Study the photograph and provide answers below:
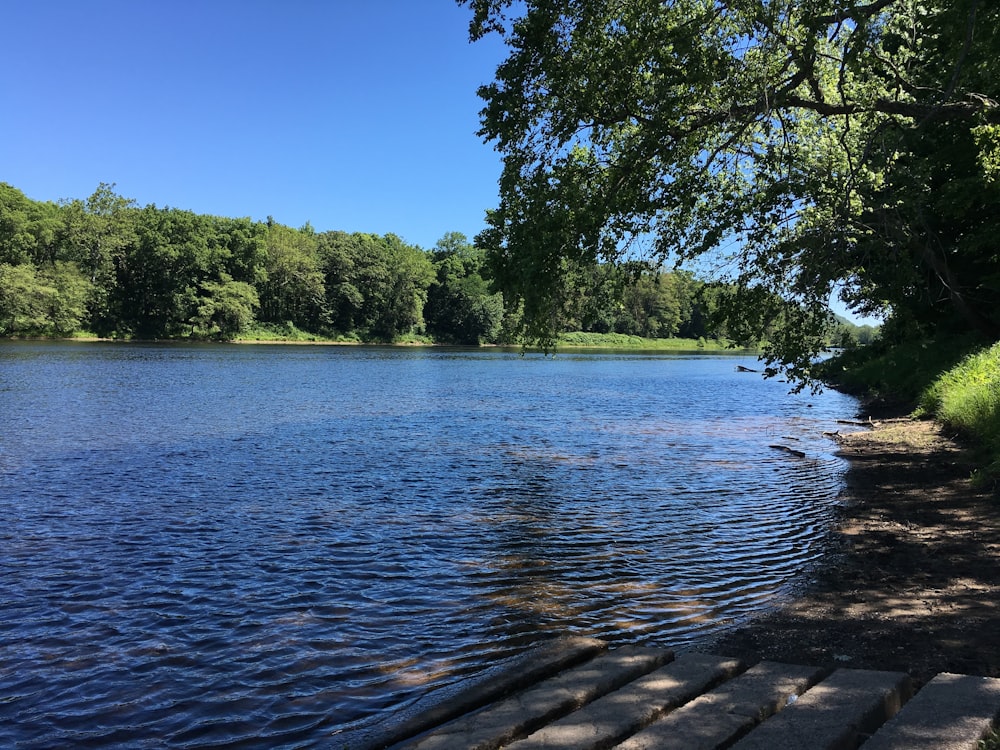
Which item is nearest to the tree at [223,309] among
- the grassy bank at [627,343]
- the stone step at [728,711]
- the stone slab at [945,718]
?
the grassy bank at [627,343]

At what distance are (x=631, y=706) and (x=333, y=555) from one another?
6317 mm

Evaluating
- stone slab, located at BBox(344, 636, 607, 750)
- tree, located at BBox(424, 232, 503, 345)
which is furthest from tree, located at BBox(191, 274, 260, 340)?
stone slab, located at BBox(344, 636, 607, 750)

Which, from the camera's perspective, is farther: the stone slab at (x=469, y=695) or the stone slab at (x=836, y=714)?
the stone slab at (x=469, y=695)

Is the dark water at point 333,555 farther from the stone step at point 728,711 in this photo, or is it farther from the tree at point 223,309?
the tree at point 223,309

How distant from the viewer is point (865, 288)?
1655 centimetres

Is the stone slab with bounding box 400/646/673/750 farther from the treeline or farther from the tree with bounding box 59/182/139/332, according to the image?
the tree with bounding box 59/182/139/332

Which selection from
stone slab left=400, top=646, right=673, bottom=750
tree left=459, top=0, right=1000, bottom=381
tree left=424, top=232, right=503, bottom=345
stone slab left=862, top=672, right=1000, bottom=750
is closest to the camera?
stone slab left=862, top=672, right=1000, bottom=750

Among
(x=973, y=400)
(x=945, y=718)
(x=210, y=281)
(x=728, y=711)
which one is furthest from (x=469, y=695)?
(x=210, y=281)

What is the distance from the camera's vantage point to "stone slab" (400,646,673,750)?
14.1 ft

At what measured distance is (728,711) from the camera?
4.23 meters

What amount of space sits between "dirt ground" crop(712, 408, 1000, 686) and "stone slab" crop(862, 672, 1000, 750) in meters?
1.01

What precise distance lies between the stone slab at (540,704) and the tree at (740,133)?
23.1 ft

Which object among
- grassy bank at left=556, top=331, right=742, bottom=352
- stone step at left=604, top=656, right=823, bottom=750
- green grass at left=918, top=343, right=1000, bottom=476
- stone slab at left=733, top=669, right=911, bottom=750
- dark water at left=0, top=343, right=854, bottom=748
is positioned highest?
grassy bank at left=556, top=331, right=742, bottom=352

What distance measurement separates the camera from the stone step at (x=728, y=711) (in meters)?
3.88
